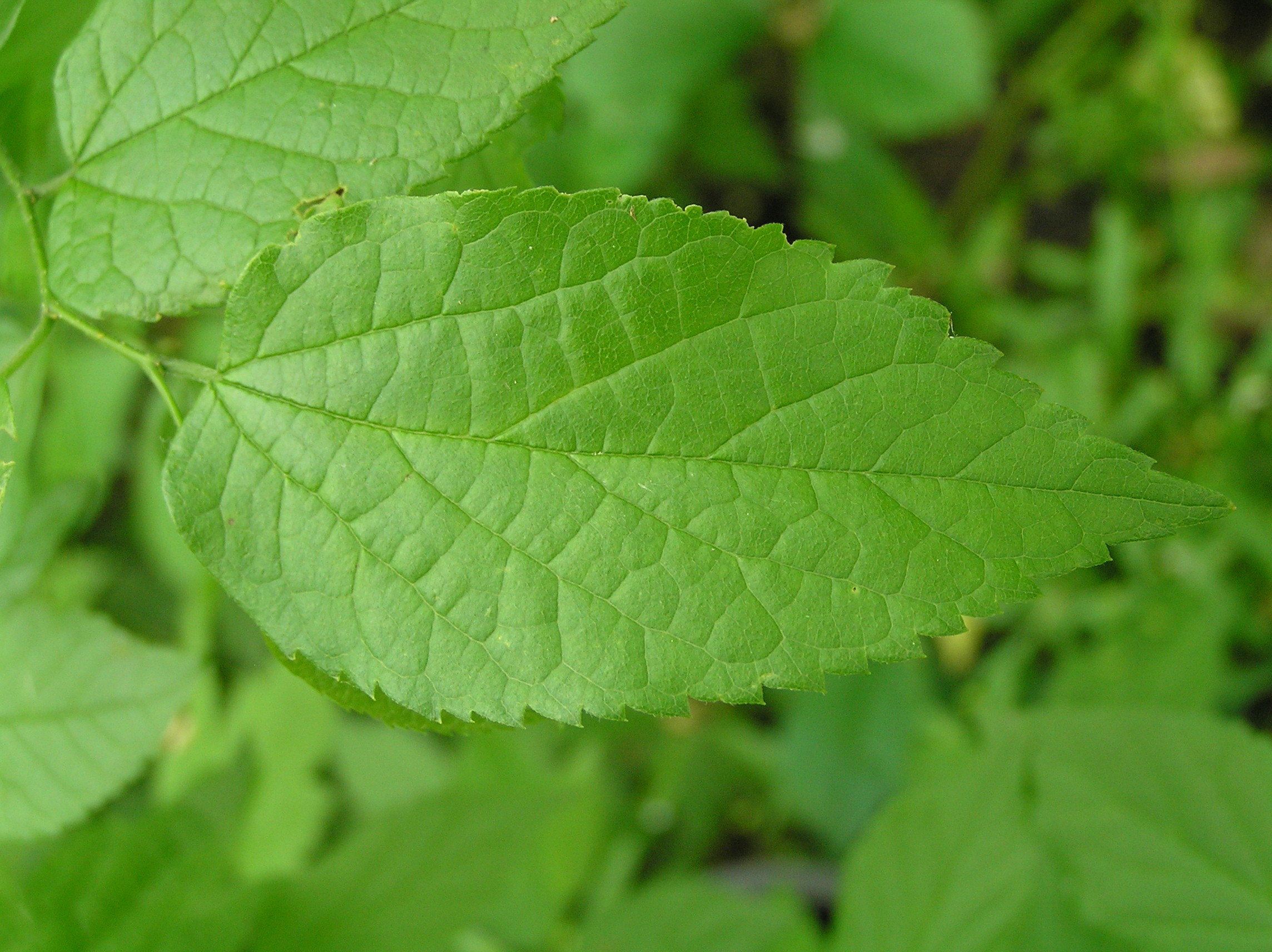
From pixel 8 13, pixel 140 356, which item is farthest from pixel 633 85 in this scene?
pixel 140 356

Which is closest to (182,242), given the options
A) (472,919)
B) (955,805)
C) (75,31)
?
(75,31)

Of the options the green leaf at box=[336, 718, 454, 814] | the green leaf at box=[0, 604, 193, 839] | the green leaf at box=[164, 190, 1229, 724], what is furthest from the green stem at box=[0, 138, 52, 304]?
the green leaf at box=[336, 718, 454, 814]

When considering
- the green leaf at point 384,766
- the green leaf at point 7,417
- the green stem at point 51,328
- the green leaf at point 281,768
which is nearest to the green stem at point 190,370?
the green stem at point 51,328

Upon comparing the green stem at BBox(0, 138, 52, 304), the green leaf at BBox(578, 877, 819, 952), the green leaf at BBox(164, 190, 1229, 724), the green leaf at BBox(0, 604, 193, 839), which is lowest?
the green leaf at BBox(578, 877, 819, 952)

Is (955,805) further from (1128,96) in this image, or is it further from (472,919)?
(1128,96)

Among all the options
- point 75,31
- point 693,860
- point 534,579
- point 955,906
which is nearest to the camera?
point 534,579

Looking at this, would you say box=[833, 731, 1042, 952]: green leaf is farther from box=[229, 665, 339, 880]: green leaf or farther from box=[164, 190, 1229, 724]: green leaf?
box=[229, 665, 339, 880]: green leaf
